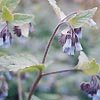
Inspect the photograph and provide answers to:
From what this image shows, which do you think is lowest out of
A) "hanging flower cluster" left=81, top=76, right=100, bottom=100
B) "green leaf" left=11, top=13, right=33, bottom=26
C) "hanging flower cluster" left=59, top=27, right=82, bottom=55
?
"hanging flower cluster" left=81, top=76, right=100, bottom=100

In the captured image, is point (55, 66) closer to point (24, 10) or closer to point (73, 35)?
point (24, 10)

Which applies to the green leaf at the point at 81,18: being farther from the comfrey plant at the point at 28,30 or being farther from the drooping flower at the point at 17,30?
the drooping flower at the point at 17,30

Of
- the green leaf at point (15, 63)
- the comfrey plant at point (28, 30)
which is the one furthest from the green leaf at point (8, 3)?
the green leaf at point (15, 63)

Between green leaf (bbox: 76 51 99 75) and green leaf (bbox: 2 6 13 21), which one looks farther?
green leaf (bbox: 76 51 99 75)

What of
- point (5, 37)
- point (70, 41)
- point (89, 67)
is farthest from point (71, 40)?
point (5, 37)

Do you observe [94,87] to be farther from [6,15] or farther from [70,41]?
[6,15]

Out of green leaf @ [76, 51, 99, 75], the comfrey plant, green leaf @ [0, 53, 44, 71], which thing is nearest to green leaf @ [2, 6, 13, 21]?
the comfrey plant

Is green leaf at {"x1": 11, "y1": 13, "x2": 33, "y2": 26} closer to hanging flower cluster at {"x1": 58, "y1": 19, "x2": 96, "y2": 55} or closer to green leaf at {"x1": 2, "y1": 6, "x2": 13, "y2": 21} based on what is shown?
green leaf at {"x1": 2, "y1": 6, "x2": 13, "y2": 21}
